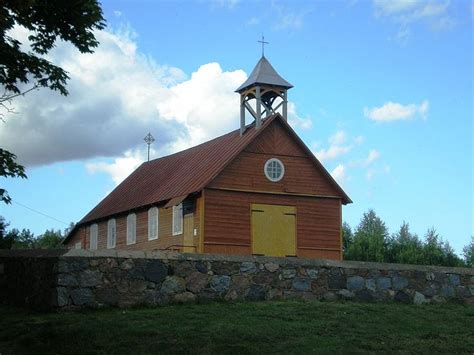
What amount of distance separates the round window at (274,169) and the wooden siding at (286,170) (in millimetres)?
140

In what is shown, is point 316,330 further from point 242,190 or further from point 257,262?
point 242,190

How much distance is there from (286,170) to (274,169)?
633 millimetres

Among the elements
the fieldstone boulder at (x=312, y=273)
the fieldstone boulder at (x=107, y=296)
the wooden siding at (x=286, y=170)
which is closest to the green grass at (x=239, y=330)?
the fieldstone boulder at (x=107, y=296)

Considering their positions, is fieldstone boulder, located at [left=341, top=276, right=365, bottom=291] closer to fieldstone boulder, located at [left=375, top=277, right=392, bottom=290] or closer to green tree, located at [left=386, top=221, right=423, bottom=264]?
fieldstone boulder, located at [left=375, top=277, right=392, bottom=290]

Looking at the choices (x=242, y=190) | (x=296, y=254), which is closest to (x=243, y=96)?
(x=242, y=190)

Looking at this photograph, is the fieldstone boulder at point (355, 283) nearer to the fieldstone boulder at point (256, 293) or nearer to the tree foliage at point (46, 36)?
the fieldstone boulder at point (256, 293)

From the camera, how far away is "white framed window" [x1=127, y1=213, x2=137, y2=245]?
3719 cm

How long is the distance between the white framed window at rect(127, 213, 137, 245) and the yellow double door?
295 inches

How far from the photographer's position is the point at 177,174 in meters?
36.3

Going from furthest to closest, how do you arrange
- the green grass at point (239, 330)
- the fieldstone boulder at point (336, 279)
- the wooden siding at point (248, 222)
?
the wooden siding at point (248, 222)
the fieldstone boulder at point (336, 279)
the green grass at point (239, 330)

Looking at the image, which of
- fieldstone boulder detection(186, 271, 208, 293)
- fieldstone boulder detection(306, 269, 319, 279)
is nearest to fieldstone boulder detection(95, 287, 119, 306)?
fieldstone boulder detection(186, 271, 208, 293)

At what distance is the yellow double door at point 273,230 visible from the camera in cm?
3228

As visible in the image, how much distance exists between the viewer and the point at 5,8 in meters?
14.1

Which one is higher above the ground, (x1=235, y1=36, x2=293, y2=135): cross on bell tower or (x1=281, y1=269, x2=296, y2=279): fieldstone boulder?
(x1=235, y1=36, x2=293, y2=135): cross on bell tower
